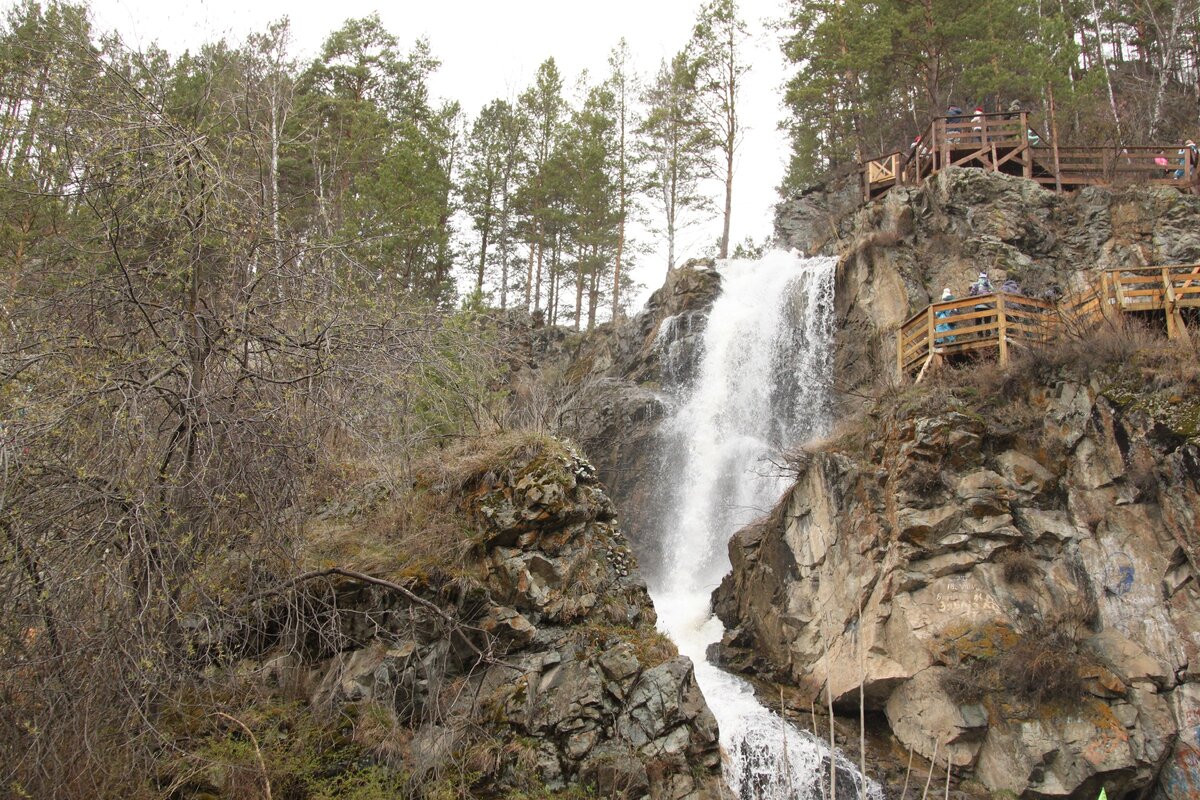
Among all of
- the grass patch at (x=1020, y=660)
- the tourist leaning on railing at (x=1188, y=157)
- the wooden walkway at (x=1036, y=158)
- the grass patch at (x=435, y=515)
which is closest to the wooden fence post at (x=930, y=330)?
the grass patch at (x=1020, y=660)

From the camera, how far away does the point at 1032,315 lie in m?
12.2

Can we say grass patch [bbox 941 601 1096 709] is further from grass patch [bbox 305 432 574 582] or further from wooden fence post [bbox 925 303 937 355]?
grass patch [bbox 305 432 574 582]

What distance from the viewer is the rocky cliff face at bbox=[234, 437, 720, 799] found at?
7.15 meters

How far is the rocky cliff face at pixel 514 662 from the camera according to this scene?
7152 millimetres

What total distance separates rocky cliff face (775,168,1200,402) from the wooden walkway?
98 centimetres

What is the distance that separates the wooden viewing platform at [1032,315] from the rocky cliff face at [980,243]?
10.7 ft

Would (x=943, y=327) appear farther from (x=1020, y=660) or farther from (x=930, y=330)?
(x=1020, y=660)

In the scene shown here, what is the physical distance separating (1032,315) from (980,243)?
5654mm

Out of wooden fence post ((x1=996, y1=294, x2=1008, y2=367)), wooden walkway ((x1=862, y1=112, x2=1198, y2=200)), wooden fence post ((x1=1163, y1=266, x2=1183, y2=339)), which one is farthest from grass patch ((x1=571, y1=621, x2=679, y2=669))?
wooden walkway ((x1=862, y1=112, x2=1198, y2=200))

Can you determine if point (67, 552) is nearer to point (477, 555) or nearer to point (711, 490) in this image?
point (477, 555)

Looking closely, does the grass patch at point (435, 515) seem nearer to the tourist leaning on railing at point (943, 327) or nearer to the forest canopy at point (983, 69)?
the tourist leaning on railing at point (943, 327)

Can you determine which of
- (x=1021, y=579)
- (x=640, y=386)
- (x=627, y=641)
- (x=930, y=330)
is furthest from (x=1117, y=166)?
(x=627, y=641)

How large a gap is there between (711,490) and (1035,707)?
30.8 feet

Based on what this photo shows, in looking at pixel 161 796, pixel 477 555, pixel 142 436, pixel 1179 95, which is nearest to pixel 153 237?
pixel 142 436
